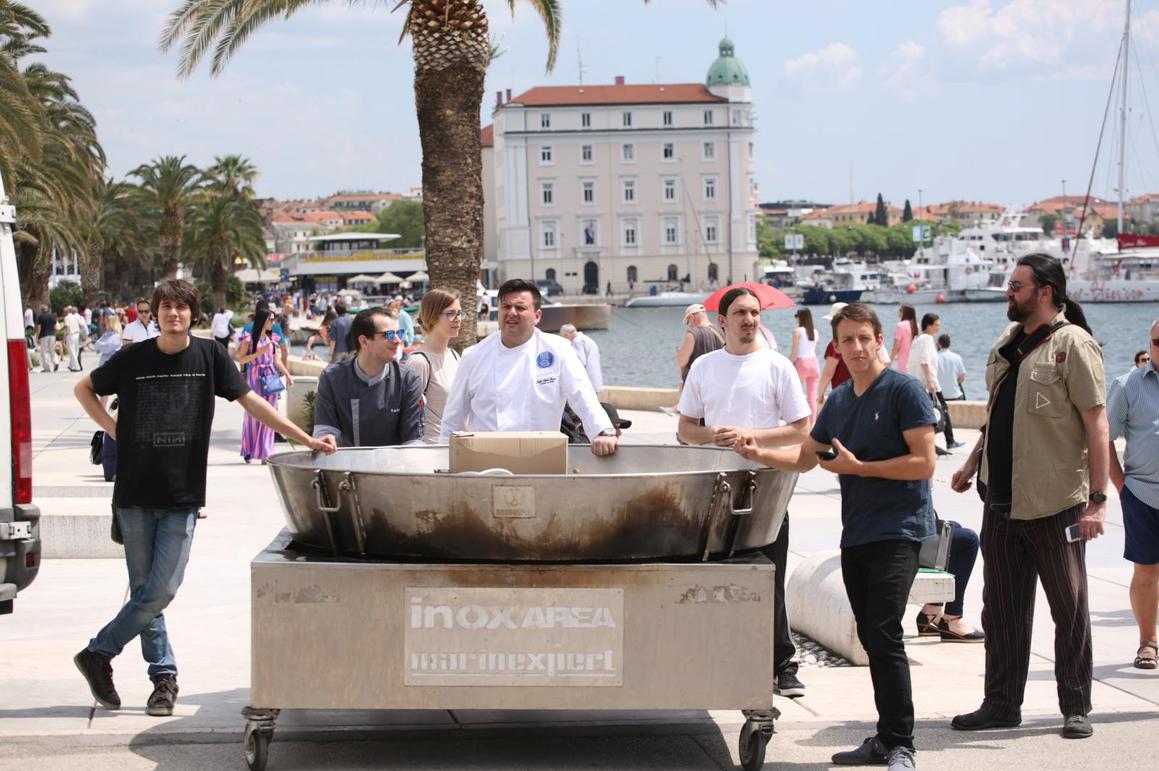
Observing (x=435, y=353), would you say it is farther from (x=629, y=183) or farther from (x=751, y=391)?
(x=629, y=183)

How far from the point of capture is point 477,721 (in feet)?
20.2

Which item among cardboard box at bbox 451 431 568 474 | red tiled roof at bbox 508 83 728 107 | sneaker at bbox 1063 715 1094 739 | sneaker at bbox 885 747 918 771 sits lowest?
sneaker at bbox 1063 715 1094 739

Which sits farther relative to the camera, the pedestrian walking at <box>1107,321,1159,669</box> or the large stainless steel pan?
the pedestrian walking at <box>1107,321,1159,669</box>

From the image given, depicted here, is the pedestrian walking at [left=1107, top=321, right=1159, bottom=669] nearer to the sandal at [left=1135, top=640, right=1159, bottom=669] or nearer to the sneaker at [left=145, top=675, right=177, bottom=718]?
the sandal at [left=1135, top=640, right=1159, bottom=669]

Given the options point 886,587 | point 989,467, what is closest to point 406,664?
point 886,587

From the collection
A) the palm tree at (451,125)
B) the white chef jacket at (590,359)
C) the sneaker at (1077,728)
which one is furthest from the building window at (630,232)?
the sneaker at (1077,728)

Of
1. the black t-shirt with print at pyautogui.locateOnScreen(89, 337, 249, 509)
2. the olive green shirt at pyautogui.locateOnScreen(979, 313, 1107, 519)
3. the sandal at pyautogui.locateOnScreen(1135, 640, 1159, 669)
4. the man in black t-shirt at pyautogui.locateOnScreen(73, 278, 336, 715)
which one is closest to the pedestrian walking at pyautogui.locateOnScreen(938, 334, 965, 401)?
the sandal at pyautogui.locateOnScreen(1135, 640, 1159, 669)

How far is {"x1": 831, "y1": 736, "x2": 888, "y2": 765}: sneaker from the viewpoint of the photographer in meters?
5.54

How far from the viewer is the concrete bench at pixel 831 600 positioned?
24.2 feet

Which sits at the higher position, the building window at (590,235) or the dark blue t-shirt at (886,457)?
the building window at (590,235)

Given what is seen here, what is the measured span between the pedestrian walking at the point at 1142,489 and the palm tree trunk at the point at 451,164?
12.1 m

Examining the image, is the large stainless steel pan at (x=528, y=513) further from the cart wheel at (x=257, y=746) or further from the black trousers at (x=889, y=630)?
the cart wheel at (x=257, y=746)

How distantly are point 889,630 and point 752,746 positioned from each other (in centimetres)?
67

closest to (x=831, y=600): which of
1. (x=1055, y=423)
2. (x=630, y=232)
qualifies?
(x=1055, y=423)
